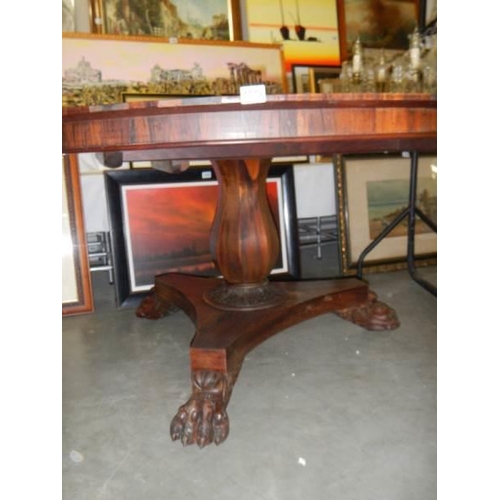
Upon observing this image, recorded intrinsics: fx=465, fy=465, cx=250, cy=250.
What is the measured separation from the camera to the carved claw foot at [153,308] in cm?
168

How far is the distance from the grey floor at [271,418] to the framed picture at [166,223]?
40cm

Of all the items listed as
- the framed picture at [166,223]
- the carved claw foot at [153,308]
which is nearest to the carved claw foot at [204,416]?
the carved claw foot at [153,308]

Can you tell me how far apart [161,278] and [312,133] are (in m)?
1.03

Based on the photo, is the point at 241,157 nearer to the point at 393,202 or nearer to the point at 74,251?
the point at 74,251

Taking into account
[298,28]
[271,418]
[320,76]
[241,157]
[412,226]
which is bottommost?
[271,418]

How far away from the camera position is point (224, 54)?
7.94ft

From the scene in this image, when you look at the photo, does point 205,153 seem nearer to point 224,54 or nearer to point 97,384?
point 97,384

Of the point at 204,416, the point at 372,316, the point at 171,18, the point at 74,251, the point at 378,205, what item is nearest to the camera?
the point at 204,416

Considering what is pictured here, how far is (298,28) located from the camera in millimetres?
2664

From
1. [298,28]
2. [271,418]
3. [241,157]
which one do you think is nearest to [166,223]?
[241,157]

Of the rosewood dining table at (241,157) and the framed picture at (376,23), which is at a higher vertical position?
the framed picture at (376,23)

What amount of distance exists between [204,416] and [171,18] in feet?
7.52

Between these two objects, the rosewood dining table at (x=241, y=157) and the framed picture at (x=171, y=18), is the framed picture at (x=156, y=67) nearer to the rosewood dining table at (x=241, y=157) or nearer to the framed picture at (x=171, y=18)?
the framed picture at (x=171, y=18)
